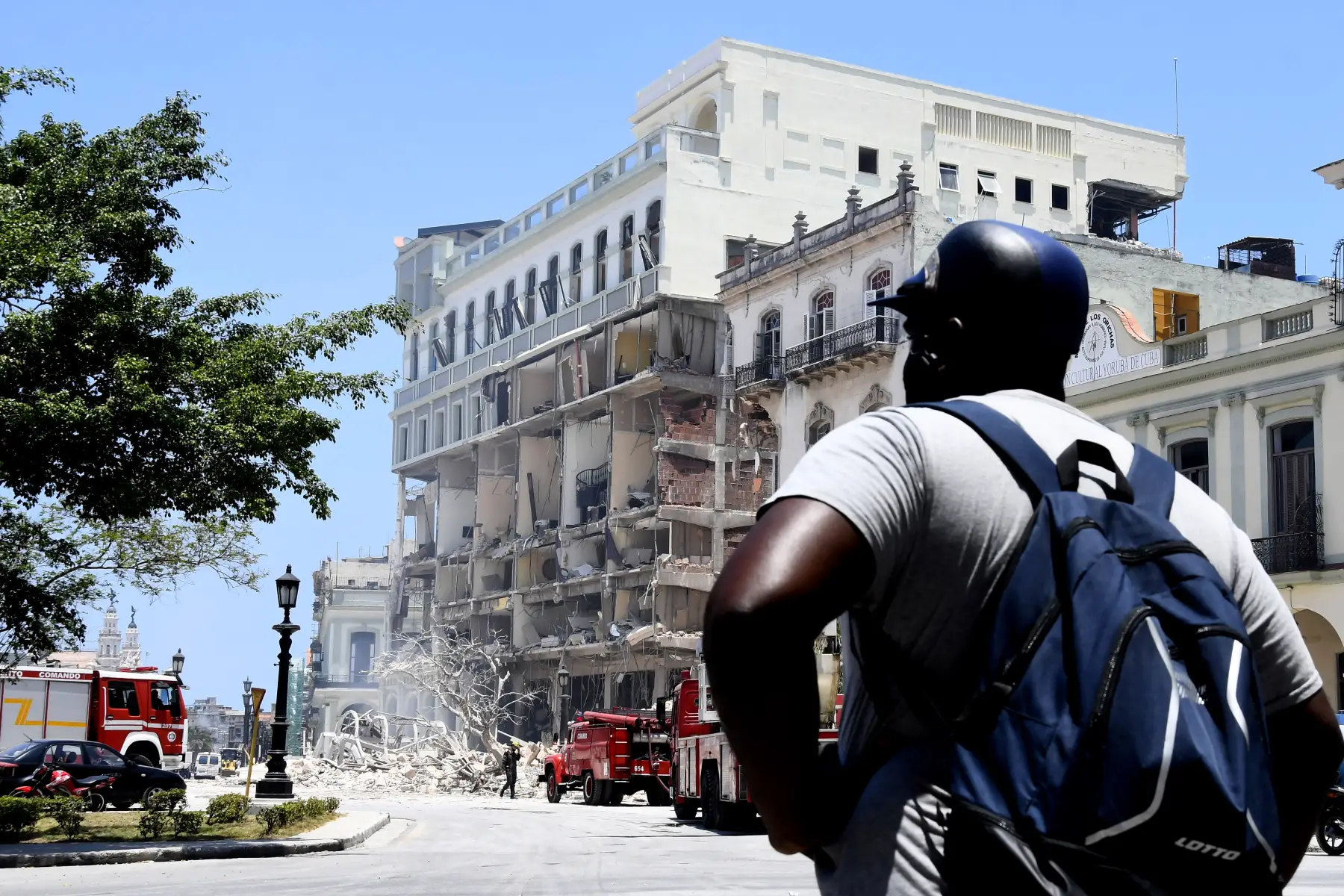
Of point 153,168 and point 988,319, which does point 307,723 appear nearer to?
point 153,168

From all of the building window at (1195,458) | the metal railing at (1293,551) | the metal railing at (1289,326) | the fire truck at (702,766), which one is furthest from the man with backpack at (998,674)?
the building window at (1195,458)

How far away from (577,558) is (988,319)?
62.6 m

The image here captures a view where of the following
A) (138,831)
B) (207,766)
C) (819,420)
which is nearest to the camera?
(138,831)

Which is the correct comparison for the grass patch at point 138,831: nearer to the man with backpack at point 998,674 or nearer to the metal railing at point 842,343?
the man with backpack at point 998,674

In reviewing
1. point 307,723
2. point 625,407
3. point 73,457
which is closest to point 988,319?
point 73,457

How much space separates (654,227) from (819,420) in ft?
44.7

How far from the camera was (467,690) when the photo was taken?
202 feet

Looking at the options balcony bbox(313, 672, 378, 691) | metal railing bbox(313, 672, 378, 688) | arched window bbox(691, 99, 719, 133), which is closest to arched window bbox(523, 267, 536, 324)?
arched window bbox(691, 99, 719, 133)

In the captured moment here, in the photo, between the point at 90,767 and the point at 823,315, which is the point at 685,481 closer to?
the point at 823,315

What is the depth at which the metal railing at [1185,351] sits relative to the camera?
36.3m

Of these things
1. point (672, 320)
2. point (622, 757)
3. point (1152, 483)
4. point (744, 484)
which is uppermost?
point (672, 320)

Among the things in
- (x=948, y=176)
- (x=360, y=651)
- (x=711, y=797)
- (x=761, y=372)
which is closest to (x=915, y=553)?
(x=711, y=797)

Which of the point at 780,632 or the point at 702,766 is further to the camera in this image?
the point at 702,766

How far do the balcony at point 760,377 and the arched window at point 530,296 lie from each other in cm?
1947
